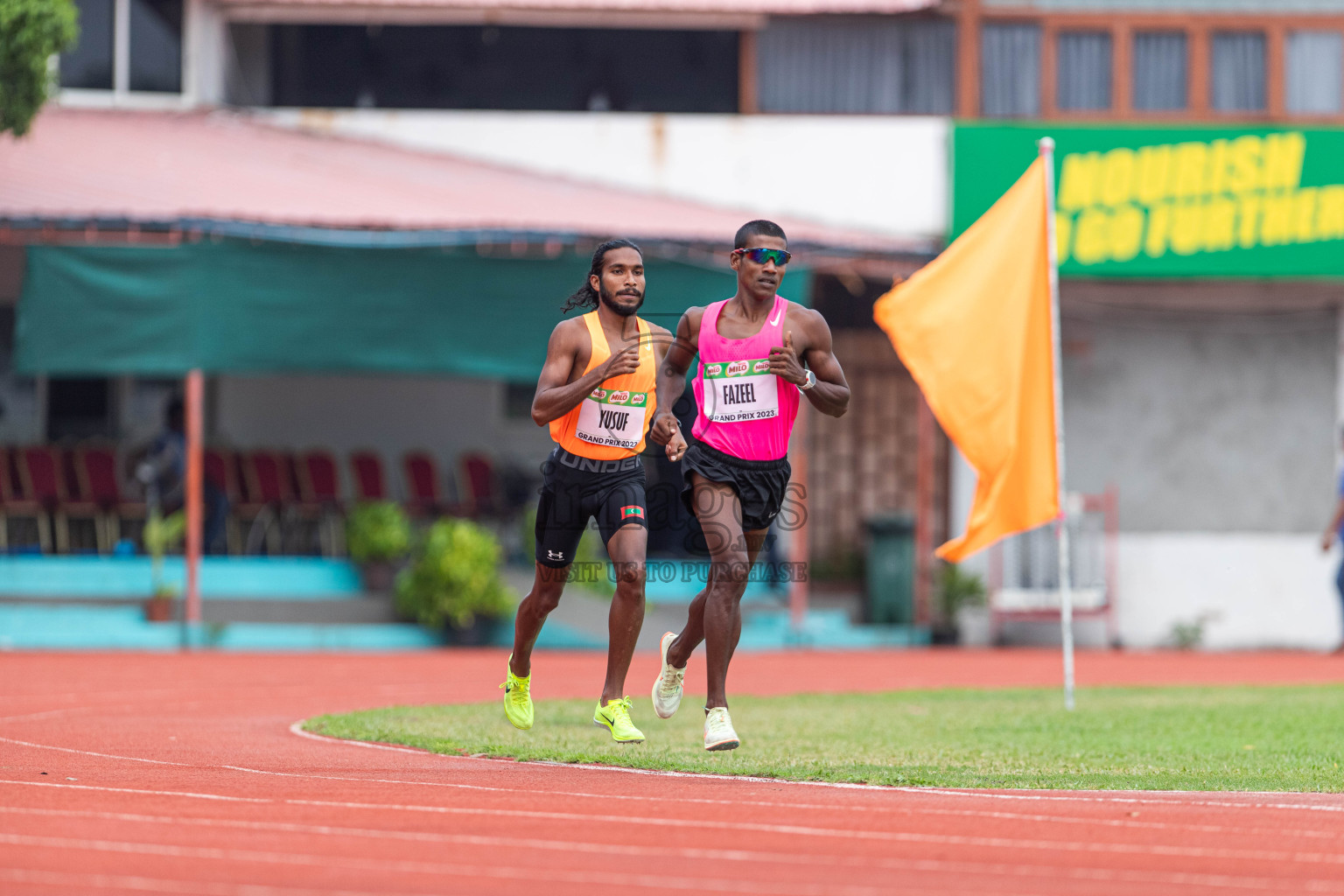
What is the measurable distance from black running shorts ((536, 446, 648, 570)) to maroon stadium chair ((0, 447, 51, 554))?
508 inches

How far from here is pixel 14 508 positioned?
65.4 ft

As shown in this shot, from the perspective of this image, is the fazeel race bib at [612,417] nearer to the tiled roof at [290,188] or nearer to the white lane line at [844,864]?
the white lane line at [844,864]

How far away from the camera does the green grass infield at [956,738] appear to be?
7895 mm

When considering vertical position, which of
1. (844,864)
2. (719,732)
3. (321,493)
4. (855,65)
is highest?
(855,65)

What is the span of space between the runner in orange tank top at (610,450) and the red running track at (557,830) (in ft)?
2.56

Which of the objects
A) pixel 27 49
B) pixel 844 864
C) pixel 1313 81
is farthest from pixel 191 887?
pixel 1313 81

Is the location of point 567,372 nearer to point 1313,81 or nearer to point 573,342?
point 573,342

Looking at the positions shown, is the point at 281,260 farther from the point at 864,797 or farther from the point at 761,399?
the point at 864,797

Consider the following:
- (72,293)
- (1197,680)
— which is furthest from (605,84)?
(1197,680)

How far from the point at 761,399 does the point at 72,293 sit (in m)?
11.8

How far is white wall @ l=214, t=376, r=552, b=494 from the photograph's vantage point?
2444 cm

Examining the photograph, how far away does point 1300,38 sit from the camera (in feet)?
74.3

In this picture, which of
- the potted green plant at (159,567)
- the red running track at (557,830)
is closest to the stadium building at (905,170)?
the potted green plant at (159,567)

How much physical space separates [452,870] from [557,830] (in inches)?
30.4
